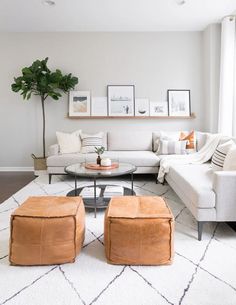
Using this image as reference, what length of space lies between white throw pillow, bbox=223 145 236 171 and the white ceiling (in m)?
2.29

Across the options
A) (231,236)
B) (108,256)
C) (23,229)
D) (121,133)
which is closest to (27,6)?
(121,133)

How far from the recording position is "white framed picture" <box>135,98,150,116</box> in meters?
5.09

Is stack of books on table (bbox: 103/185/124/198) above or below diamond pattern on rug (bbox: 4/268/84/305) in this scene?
above

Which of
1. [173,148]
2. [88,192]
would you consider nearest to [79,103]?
[173,148]

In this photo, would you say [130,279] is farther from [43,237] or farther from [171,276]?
[43,237]

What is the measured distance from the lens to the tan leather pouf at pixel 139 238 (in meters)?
1.81

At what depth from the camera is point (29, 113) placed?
5.13m

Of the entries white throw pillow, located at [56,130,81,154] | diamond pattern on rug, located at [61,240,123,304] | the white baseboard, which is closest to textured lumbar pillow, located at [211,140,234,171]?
diamond pattern on rug, located at [61,240,123,304]

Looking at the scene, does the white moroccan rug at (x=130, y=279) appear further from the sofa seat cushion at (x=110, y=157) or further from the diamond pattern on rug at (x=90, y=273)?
the sofa seat cushion at (x=110, y=157)

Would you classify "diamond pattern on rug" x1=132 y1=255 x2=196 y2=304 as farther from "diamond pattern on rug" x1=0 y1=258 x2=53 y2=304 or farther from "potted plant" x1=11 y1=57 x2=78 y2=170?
"potted plant" x1=11 y1=57 x2=78 y2=170

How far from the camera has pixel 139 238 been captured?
181 centimetres

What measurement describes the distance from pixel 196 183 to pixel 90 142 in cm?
246

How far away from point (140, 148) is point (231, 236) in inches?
104

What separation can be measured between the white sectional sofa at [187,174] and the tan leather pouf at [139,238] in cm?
53
